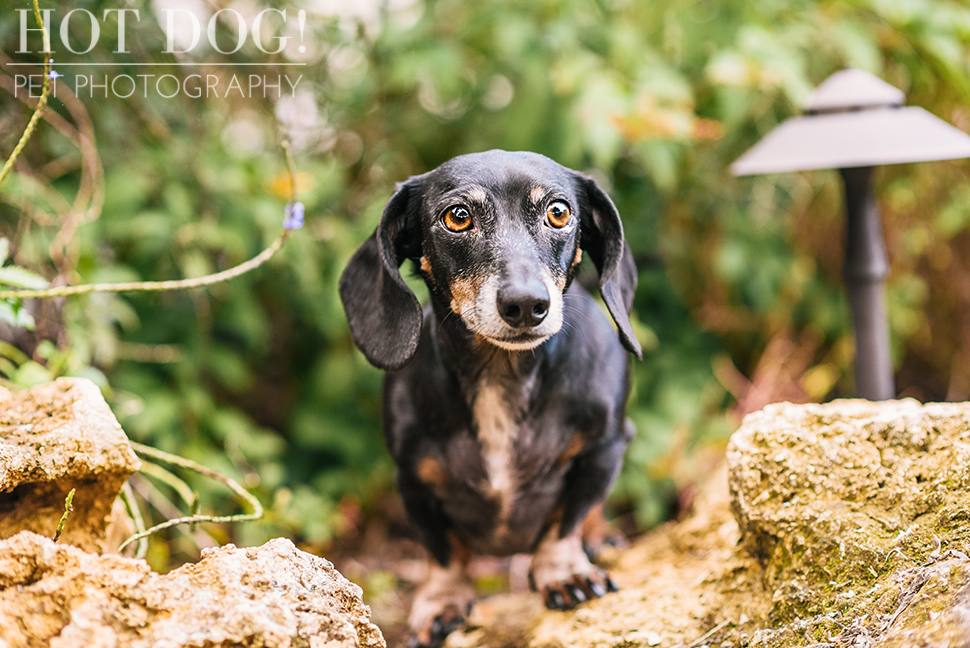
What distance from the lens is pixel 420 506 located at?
7.02ft

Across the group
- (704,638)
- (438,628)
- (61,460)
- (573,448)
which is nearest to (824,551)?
Result: (704,638)

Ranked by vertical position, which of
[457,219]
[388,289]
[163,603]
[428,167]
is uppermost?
[428,167]

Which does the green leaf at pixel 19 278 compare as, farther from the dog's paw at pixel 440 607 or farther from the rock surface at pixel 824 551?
the rock surface at pixel 824 551

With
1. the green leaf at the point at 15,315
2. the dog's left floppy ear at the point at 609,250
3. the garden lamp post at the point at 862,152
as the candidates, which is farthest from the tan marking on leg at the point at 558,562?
the green leaf at the point at 15,315

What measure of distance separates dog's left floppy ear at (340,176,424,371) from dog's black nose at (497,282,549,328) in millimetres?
301

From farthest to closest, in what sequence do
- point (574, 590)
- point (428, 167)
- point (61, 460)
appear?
1. point (428, 167)
2. point (574, 590)
3. point (61, 460)

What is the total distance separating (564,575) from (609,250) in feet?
3.03

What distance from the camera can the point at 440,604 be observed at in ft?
7.13

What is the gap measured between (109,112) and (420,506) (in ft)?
7.56

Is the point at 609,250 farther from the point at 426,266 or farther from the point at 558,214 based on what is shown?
the point at 426,266

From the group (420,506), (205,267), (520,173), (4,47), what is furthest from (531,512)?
(4,47)

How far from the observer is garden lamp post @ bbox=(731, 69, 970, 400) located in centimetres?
232

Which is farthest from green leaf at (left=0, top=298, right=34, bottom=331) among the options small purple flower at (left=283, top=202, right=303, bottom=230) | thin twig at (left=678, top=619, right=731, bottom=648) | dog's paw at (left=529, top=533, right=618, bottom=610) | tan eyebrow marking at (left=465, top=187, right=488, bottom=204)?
thin twig at (left=678, top=619, right=731, bottom=648)

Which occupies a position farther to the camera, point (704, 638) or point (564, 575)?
point (564, 575)
